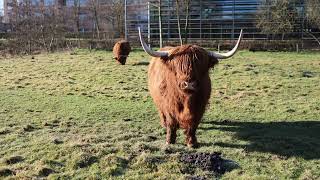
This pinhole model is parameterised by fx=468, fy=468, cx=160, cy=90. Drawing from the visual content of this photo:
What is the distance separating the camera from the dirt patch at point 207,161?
601 cm

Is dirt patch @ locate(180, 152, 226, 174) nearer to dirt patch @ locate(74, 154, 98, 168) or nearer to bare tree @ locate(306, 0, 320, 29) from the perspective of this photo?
dirt patch @ locate(74, 154, 98, 168)

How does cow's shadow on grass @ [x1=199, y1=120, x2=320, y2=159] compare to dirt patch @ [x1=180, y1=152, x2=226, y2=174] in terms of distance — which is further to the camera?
cow's shadow on grass @ [x1=199, y1=120, x2=320, y2=159]

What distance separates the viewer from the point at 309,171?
235 inches

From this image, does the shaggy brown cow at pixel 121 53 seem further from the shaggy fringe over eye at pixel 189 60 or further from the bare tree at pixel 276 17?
the bare tree at pixel 276 17

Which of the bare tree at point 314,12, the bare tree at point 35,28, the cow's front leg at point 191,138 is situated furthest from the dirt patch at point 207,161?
the bare tree at point 314,12

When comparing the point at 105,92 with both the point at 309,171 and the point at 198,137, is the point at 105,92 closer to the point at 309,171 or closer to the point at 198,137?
the point at 198,137

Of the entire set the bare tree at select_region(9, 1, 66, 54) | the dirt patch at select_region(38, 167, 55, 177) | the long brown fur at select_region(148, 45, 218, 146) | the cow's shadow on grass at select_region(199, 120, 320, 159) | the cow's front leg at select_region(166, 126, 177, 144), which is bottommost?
the dirt patch at select_region(38, 167, 55, 177)

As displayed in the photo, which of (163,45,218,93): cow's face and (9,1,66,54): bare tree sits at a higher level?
(9,1,66,54): bare tree

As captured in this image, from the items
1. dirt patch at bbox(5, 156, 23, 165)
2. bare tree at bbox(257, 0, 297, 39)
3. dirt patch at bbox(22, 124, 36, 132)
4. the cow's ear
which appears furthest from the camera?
bare tree at bbox(257, 0, 297, 39)

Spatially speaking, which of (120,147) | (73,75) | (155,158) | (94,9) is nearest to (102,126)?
(120,147)

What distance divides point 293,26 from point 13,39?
65.1ft

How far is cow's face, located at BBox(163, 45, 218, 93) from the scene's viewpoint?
253 inches

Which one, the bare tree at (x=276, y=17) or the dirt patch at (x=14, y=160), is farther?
the bare tree at (x=276, y=17)

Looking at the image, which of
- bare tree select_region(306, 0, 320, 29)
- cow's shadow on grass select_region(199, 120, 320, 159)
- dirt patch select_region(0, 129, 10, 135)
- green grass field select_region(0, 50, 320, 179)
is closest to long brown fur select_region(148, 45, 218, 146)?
green grass field select_region(0, 50, 320, 179)
